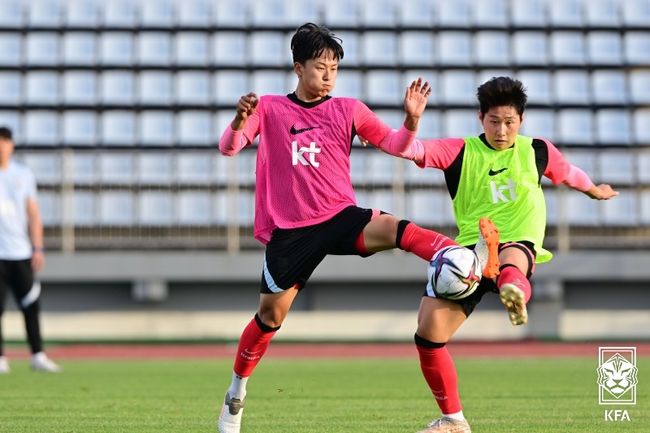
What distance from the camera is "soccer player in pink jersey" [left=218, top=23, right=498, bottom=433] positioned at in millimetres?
5047

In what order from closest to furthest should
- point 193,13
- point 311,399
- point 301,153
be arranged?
point 301,153 → point 311,399 → point 193,13

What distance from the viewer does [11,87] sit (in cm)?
2166

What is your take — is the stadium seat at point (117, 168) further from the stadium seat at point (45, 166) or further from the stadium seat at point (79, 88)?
the stadium seat at point (79, 88)

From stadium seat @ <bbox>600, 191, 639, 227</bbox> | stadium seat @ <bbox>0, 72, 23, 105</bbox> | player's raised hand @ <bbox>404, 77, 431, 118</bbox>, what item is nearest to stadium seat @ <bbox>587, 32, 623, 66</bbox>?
stadium seat @ <bbox>600, 191, 639, 227</bbox>

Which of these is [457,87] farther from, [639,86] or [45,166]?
[45,166]

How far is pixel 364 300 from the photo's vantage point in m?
18.2

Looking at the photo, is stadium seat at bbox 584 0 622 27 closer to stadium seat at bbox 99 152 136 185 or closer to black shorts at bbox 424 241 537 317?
stadium seat at bbox 99 152 136 185

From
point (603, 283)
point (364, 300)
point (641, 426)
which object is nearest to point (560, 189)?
point (603, 283)

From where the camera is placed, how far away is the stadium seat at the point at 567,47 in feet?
71.7

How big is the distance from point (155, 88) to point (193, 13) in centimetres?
180

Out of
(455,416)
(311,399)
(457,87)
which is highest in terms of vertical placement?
(457,87)

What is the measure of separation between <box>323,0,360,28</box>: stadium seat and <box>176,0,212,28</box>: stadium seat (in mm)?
2296

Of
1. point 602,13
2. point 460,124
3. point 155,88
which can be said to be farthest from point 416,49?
point 155,88

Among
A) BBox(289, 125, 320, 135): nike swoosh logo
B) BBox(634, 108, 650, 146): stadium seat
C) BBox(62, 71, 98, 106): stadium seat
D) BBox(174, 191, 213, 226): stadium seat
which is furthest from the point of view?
BBox(62, 71, 98, 106): stadium seat
